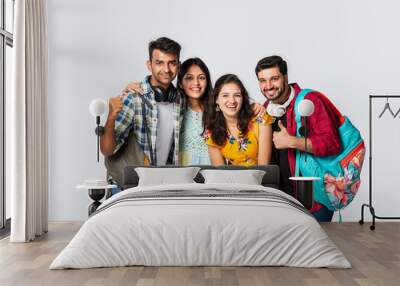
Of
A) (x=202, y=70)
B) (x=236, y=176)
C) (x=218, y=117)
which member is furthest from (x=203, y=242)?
(x=202, y=70)

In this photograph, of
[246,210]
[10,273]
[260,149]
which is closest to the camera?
[10,273]

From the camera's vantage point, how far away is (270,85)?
23.1ft

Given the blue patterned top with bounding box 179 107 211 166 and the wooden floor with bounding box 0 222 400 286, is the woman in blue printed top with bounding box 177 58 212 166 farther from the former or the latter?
the wooden floor with bounding box 0 222 400 286

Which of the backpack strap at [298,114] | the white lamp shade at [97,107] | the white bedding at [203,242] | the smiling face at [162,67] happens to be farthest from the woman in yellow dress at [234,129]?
the white bedding at [203,242]

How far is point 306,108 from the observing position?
22.4 feet

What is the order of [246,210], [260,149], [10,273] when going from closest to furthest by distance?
[10,273], [246,210], [260,149]

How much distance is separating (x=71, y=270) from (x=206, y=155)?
3.03 meters

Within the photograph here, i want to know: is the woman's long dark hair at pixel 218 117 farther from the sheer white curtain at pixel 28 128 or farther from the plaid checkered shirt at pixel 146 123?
the sheer white curtain at pixel 28 128

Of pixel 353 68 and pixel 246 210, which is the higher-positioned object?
pixel 353 68

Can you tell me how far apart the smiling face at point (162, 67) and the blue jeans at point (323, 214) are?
2.45 meters

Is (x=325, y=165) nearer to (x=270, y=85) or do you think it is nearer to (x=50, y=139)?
(x=270, y=85)

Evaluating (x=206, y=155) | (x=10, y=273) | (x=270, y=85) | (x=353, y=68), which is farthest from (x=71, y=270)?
(x=353, y=68)

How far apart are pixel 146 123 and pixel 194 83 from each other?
0.78 meters

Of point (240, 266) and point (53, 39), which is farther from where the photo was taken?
point (53, 39)
